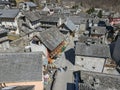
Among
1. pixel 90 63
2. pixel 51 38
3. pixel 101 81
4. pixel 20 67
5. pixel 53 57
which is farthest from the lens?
pixel 51 38

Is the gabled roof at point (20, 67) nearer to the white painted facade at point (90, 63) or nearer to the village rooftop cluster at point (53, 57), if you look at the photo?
the village rooftop cluster at point (53, 57)

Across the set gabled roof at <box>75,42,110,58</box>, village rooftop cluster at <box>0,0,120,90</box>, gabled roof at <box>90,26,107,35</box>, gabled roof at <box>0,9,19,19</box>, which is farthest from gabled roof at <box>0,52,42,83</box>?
gabled roof at <box>90,26,107,35</box>

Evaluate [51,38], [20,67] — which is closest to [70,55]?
[51,38]

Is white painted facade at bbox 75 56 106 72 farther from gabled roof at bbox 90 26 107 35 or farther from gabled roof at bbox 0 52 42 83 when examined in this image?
gabled roof at bbox 90 26 107 35

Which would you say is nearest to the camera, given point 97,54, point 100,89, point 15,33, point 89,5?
point 100,89

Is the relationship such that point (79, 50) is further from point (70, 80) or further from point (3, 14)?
point (3, 14)

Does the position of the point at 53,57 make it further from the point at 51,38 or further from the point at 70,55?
the point at 70,55

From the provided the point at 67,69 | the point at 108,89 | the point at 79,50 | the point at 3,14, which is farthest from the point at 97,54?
the point at 3,14
